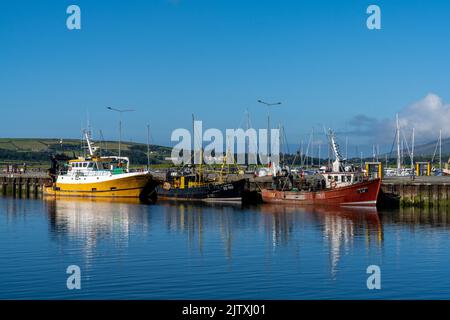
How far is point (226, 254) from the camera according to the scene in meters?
42.5

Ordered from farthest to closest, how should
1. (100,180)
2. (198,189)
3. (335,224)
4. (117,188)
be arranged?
1. (100,180)
2. (117,188)
3. (198,189)
4. (335,224)

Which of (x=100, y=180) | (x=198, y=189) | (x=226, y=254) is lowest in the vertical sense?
(x=226, y=254)

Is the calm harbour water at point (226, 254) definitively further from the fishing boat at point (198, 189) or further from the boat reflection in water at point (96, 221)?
the fishing boat at point (198, 189)

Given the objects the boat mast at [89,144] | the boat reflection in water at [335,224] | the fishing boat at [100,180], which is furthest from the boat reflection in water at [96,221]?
the boat mast at [89,144]

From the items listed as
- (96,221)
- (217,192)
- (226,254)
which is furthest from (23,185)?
(226,254)

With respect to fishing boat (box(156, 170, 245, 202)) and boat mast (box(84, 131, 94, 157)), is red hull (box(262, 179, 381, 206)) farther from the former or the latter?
boat mast (box(84, 131, 94, 157))

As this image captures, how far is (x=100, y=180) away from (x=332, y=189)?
35.3 meters

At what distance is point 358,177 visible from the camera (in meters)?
81.4

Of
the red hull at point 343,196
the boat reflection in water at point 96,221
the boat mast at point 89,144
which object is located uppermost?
the boat mast at point 89,144

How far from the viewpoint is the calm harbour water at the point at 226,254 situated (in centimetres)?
3231

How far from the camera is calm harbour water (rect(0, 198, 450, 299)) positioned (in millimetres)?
32312

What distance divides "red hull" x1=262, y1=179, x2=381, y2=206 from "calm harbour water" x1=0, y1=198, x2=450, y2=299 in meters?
5.19

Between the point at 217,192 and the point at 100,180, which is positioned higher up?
the point at 100,180

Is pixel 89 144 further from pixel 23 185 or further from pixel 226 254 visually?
pixel 226 254
